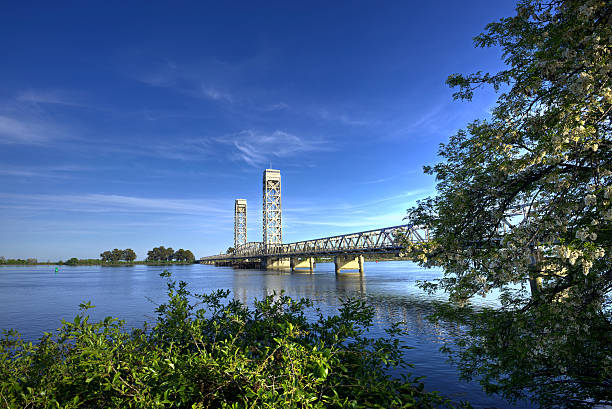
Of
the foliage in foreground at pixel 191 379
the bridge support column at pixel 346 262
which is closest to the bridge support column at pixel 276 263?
the bridge support column at pixel 346 262

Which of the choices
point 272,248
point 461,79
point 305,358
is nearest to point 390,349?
point 305,358

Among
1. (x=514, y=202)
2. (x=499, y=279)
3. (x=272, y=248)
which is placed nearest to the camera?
(x=499, y=279)

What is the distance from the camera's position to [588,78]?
14.1 ft

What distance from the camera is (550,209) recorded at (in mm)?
5199

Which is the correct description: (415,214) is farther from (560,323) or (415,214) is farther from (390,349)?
(390,349)

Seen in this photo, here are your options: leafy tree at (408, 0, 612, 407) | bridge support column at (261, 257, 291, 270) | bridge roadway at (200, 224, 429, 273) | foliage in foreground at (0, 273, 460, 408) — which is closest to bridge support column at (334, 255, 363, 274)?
bridge roadway at (200, 224, 429, 273)

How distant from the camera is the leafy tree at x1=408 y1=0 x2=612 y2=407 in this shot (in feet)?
15.2

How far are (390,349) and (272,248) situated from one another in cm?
12638

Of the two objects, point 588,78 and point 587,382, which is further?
point 587,382

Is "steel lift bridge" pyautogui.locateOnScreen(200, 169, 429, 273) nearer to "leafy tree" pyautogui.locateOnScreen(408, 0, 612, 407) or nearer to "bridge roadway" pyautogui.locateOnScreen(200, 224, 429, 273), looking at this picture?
"bridge roadway" pyautogui.locateOnScreen(200, 224, 429, 273)

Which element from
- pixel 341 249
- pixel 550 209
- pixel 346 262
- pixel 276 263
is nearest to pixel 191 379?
pixel 550 209

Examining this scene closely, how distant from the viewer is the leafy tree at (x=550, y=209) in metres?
4.62

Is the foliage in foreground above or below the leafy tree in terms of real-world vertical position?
below

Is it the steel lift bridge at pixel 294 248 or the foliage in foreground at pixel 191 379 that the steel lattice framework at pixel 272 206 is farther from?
the foliage in foreground at pixel 191 379
